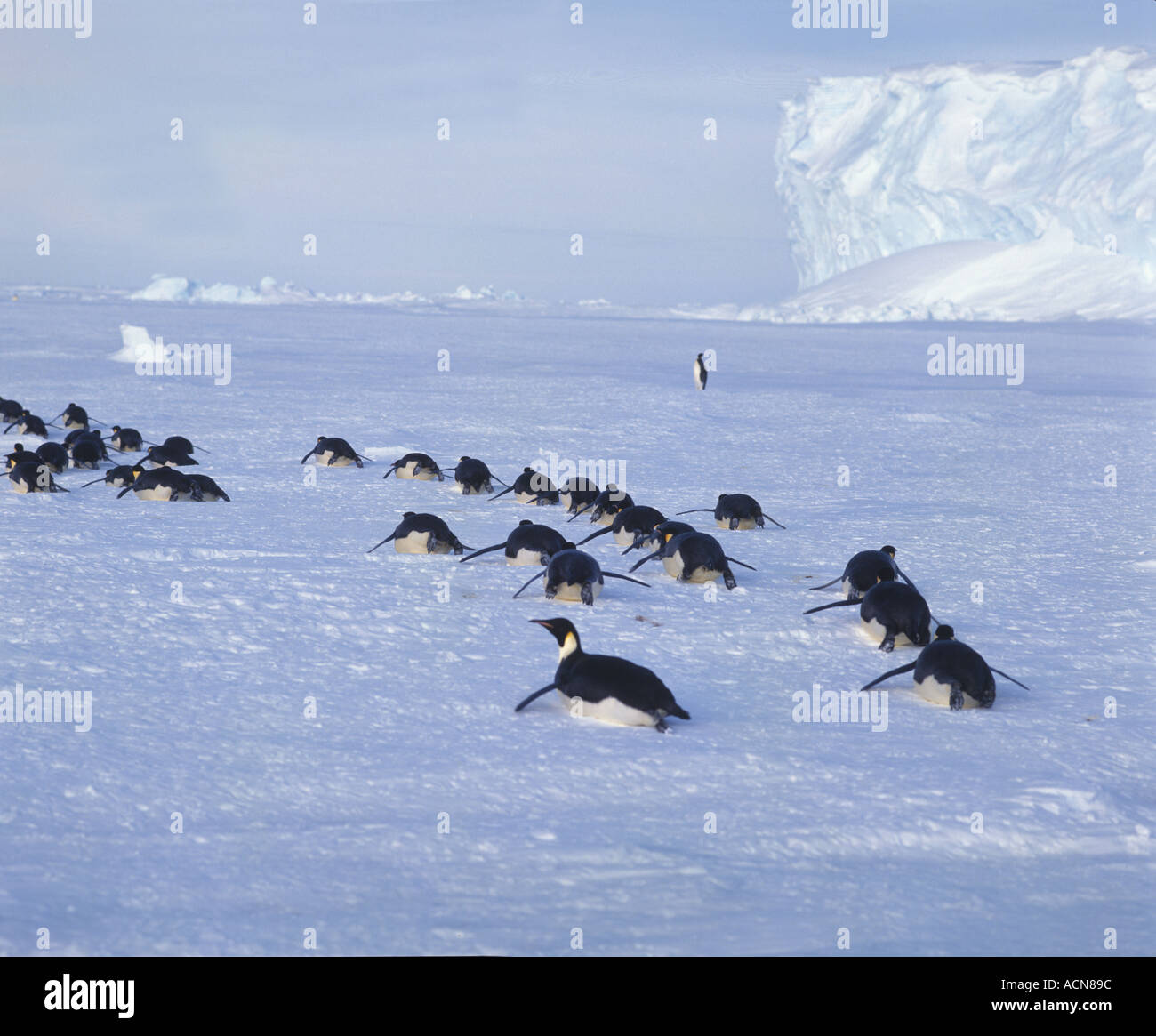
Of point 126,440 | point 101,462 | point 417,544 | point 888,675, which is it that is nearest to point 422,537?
point 417,544

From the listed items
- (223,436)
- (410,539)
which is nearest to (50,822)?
(410,539)

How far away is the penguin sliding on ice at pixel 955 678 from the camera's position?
4590mm

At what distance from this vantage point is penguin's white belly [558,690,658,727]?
13.8ft

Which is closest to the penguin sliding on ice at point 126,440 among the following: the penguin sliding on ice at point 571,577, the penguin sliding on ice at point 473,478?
the penguin sliding on ice at point 473,478

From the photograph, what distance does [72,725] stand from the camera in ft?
13.3

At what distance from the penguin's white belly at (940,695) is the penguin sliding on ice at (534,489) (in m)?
5.09

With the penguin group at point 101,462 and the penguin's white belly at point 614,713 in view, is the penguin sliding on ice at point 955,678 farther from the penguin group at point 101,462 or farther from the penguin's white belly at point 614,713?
the penguin group at point 101,462

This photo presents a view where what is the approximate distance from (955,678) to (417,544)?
3665 millimetres

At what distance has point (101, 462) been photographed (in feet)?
34.6

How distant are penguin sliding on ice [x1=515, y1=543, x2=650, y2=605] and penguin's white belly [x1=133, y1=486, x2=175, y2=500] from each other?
393cm

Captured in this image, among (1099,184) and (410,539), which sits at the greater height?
(1099,184)

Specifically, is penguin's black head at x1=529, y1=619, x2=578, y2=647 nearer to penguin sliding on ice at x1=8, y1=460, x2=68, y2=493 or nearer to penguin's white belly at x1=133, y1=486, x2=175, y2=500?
penguin's white belly at x1=133, y1=486, x2=175, y2=500

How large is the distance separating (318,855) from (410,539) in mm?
4095
